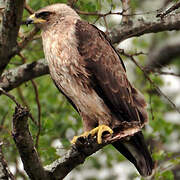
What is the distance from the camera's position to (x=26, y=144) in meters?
3.85

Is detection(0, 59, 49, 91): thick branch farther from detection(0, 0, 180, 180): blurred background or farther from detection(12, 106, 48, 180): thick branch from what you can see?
detection(12, 106, 48, 180): thick branch

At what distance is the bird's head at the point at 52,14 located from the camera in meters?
5.58

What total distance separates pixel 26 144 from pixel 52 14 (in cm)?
232

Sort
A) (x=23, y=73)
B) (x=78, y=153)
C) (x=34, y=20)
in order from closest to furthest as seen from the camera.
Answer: (x=78, y=153) → (x=34, y=20) → (x=23, y=73)

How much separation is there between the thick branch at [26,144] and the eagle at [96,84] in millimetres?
885

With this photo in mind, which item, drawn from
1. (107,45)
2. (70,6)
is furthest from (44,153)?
(70,6)

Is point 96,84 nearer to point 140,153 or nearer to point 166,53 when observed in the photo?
point 140,153

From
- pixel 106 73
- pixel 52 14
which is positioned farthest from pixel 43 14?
pixel 106 73

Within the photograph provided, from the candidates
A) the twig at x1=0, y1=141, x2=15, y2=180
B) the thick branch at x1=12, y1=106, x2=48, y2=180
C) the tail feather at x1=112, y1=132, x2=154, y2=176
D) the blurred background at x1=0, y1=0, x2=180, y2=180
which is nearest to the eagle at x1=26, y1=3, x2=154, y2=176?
the tail feather at x1=112, y1=132, x2=154, y2=176

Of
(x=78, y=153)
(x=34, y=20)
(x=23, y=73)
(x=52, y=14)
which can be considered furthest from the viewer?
(x=23, y=73)

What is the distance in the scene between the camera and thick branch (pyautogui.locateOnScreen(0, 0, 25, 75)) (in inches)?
185

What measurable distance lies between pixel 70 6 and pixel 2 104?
259 centimetres

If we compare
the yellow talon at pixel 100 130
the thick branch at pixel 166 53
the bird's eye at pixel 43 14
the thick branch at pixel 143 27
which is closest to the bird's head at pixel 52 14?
the bird's eye at pixel 43 14

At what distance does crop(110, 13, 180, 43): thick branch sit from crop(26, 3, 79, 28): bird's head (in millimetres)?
655
